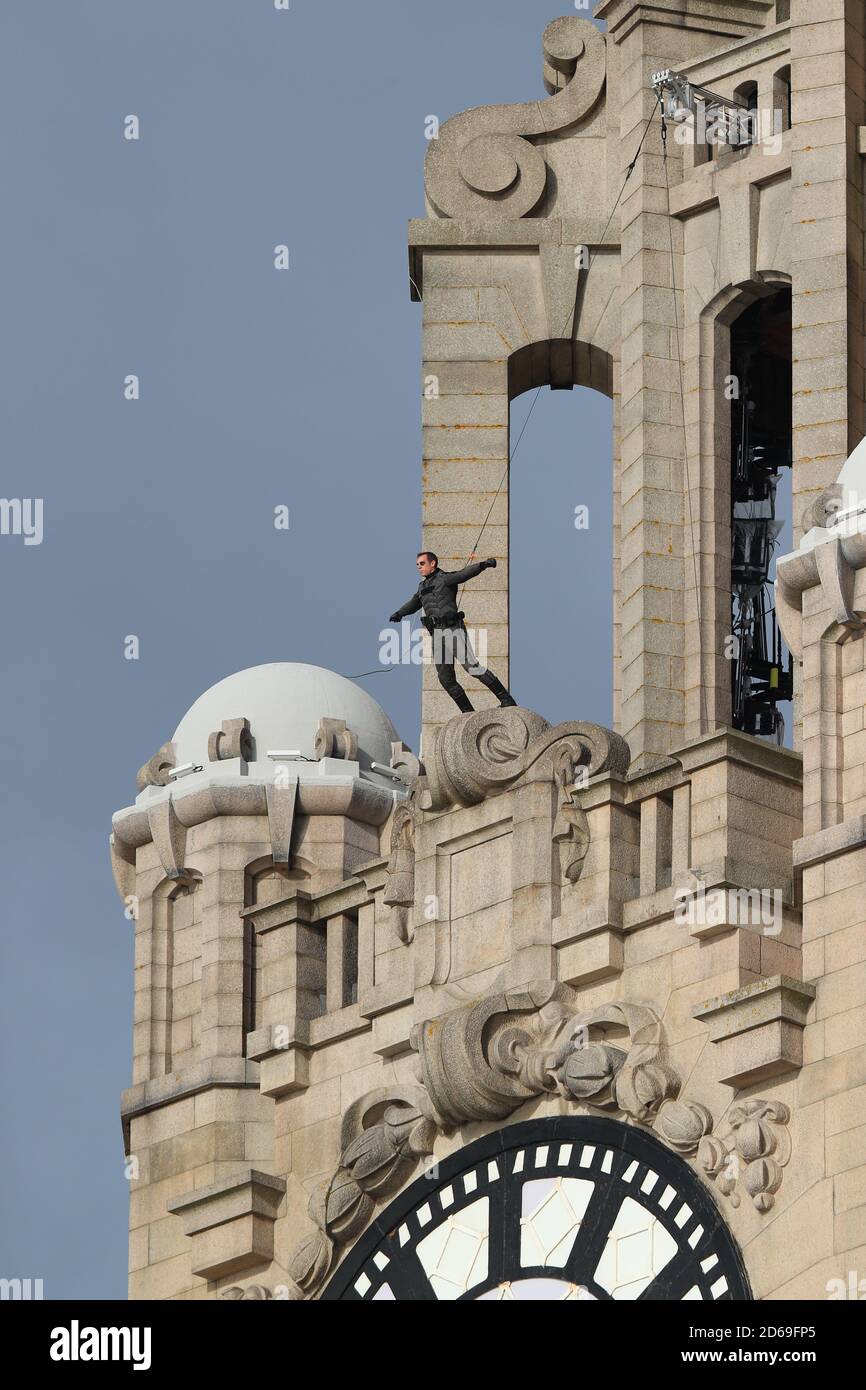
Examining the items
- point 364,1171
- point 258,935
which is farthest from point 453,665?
point 364,1171

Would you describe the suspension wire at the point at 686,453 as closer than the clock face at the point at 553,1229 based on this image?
No

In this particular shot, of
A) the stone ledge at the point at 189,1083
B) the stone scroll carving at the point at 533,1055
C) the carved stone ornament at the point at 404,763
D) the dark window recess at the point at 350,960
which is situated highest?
the carved stone ornament at the point at 404,763

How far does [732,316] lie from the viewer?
46156mm

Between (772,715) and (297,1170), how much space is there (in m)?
5.05

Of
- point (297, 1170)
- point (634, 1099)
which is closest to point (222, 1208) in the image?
point (297, 1170)

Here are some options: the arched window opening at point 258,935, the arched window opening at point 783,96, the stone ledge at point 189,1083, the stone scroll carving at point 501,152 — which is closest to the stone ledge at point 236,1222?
the stone ledge at point 189,1083

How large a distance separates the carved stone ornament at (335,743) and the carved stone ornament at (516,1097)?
3.62 m

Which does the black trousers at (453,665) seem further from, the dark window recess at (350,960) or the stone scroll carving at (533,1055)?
the stone scroll carving at (533,1055)

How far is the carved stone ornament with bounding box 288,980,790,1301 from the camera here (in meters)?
40.4

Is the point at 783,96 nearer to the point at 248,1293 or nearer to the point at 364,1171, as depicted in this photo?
the point at 364,1171

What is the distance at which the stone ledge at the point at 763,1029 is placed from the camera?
132 ft
